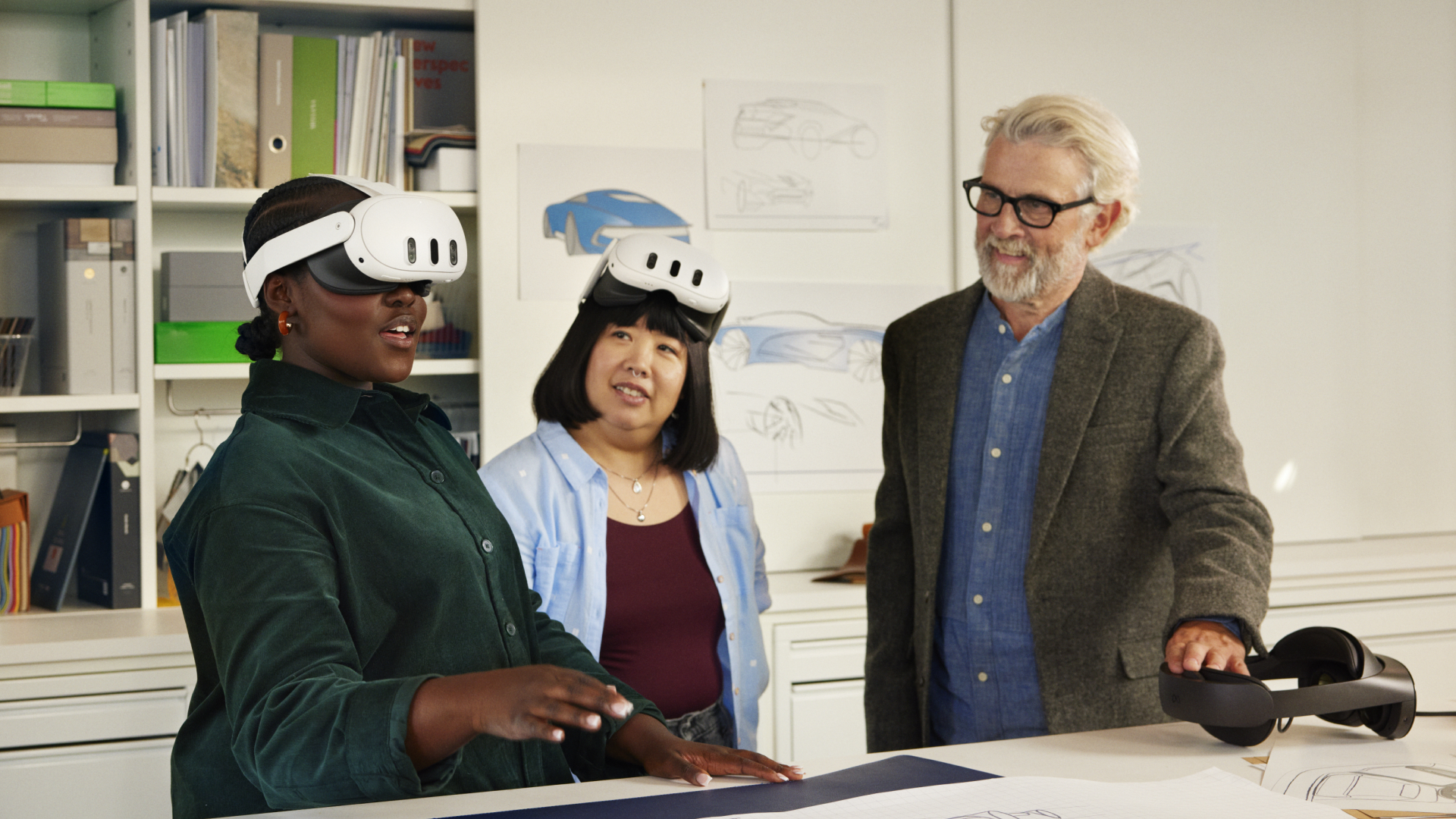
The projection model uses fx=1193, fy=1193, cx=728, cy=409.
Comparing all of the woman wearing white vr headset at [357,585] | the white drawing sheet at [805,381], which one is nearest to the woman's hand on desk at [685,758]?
the woman wearing white vr headset at [357,585]

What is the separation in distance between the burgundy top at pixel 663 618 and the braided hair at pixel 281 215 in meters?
0.71

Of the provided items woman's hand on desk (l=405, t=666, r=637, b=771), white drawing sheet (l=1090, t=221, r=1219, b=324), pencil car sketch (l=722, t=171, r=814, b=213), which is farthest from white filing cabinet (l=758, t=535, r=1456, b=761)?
woman's hand on desk (l=405, t=666, r=637, b=771)

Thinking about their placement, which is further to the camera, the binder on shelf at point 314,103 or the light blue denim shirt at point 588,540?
the binder on shelf at point 314,103

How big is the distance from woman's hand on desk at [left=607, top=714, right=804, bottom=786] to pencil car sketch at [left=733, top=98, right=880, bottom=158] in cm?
211

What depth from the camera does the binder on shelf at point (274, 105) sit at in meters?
2.82

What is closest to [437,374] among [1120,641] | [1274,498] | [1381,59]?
[1120,641]

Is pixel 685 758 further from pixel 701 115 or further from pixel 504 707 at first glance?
pixel 701 115

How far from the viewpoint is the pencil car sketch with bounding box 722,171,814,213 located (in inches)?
124

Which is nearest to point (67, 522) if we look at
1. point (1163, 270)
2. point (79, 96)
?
point (79, 96)

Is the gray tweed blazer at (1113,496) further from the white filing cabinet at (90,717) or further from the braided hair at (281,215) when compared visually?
the white filing cabinet at (90,717)

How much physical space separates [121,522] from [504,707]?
7.08 ft

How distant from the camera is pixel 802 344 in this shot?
3.21m

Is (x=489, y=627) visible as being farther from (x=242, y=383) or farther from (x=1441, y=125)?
(x=1441, y=125)

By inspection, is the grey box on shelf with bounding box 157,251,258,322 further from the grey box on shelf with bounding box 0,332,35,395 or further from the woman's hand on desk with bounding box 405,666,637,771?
the woman's hand on desk with bounding box 405,666,637,771
